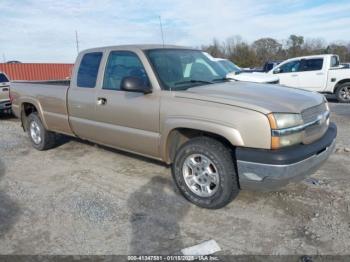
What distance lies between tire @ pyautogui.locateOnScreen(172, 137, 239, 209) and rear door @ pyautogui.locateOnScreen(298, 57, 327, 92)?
1033 cm

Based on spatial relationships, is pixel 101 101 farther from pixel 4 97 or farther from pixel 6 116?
pixel 6 116

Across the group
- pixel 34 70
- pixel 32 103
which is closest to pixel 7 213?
pixel 32 103

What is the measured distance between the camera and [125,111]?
436 centimetres

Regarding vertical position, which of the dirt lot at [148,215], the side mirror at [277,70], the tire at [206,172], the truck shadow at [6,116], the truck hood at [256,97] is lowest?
the truck shadow at [6,116]

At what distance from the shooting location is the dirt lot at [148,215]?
311 cm

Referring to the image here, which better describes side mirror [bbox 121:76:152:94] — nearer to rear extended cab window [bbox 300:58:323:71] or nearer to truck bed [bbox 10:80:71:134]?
truck bed [bbox 10:80:71:134]

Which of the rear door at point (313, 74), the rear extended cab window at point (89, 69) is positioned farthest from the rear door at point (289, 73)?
the rear extended cab window at point (89, 69)

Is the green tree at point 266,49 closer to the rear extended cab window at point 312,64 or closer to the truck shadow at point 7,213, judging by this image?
the rear extended cab window at point 312,64

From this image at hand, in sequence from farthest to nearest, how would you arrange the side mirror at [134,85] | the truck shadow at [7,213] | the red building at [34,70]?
the red building at [34,70] → the side mirror at [134,85] → the truck shadow at [7,213]

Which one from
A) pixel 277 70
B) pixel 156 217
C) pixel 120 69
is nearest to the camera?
pixel 156 217

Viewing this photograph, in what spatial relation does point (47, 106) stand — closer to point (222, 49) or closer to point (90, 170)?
point (90, 170)

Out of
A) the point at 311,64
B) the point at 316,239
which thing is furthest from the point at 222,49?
the point at 316,239

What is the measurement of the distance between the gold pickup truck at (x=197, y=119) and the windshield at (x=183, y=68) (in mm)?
15

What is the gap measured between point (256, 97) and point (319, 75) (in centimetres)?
1025
